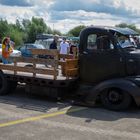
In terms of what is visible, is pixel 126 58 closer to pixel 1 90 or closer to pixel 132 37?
pixel 132 37

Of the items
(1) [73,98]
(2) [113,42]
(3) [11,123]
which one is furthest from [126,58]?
(3) [11,123]

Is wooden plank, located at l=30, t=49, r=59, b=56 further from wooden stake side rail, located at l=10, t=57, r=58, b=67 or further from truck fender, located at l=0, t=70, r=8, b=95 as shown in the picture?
truck fender, located at l=0, t=70, r=8, b=95

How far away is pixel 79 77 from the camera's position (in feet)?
36.4

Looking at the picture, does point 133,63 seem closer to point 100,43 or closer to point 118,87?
point 118,87

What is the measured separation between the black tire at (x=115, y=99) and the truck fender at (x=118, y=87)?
144 mm

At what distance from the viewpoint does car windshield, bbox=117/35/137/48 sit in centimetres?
1050

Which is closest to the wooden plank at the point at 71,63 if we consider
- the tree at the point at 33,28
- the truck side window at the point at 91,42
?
the truck side window at the point at 91,42

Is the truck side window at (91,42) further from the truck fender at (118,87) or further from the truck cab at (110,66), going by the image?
the truck fender at (118,87)

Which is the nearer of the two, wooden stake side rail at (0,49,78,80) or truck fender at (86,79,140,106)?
truck fender at (86,79,140,106)

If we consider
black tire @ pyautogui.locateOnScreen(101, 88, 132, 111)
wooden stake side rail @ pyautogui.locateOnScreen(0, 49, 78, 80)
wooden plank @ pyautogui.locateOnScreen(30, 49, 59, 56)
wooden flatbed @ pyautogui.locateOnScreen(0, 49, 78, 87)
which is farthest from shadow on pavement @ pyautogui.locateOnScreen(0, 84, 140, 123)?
wooden plank @ pyautogui.locateOnScreen(30, 49, 59, 56)

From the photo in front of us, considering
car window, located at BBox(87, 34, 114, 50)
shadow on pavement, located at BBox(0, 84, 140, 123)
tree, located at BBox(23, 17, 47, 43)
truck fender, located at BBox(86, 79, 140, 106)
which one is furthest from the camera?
tree, located at BBox(23, 17, 47, 43)

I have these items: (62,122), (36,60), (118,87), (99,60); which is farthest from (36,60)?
(62,122)

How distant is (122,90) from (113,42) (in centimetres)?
136

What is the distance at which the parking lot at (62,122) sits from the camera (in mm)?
7625
